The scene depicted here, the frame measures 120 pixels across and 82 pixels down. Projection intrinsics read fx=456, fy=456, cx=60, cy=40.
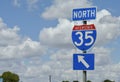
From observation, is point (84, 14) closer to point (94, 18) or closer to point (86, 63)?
point (94, 18)

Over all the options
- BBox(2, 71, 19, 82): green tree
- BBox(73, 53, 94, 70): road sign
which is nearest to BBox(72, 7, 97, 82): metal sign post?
BBox(73, 53, 94, 70): road sign

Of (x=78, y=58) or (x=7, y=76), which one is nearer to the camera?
(x=78, y=58)

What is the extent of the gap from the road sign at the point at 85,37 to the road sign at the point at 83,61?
0.36m

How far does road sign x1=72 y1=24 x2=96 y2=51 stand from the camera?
17.2 metres

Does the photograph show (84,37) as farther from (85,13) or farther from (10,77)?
(10,77)

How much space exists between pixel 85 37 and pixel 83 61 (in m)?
0.98

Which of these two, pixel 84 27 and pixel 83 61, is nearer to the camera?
pixel 84 27

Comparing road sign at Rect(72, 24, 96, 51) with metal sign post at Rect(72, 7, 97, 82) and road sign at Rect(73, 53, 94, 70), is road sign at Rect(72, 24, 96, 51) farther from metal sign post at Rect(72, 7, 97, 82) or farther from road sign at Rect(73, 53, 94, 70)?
road sign at Rect(73, 53, 94, 70)

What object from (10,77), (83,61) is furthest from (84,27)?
(10,77)

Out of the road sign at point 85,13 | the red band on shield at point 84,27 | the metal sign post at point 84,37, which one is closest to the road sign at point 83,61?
the metal sign post at point 84,37

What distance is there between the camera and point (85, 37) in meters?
17.3

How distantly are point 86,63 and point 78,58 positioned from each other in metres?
0.37

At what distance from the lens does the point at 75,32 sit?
17.5m

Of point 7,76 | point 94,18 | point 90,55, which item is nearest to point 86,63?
point 90,55
